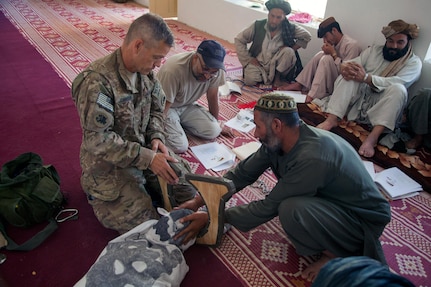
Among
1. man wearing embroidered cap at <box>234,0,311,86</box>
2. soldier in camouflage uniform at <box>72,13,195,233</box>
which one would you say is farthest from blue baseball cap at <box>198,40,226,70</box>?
man wearing embroidered cap at <box>234,0,311,86</box>

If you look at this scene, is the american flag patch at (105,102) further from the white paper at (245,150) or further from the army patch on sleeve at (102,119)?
the white paper at (245,150)

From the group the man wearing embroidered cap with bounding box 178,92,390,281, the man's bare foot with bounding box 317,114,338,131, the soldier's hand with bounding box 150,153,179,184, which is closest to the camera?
the man wearing embroidered cap with bounding box 178,92,390,281

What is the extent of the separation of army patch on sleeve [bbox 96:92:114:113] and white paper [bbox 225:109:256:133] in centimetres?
141

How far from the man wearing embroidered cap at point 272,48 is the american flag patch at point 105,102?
2331 millimetres

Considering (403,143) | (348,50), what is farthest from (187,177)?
(348,50)

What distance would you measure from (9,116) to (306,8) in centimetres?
361

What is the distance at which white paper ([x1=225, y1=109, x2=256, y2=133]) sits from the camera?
8.97ft

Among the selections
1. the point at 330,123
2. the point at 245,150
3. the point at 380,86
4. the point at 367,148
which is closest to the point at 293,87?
the point at 330,123

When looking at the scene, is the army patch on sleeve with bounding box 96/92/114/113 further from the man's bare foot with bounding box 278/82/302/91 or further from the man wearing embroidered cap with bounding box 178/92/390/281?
the man's bare foot with bounding box 278/82/302/91

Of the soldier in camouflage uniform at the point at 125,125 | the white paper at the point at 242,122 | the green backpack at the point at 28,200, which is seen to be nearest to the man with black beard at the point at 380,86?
the white paper at the point at 242,122

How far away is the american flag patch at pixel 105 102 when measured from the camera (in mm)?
1423

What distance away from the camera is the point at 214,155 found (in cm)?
235

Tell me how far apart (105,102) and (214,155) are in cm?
105

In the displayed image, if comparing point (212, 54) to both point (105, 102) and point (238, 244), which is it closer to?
point (105, 102)
